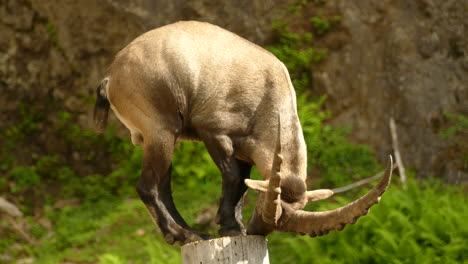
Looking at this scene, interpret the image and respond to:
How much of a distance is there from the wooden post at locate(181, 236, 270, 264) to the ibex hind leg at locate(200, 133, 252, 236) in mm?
196

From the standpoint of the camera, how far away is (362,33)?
42.9 feet

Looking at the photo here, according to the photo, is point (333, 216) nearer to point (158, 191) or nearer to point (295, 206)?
point (295, 206)

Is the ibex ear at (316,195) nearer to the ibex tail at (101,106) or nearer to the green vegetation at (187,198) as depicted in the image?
the ibex tail at (101,106)

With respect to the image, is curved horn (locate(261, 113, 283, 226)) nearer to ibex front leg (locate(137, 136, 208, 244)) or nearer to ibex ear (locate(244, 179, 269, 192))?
ibex ear (locate(244, 179, 269, 192))

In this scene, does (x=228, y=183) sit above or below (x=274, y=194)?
below

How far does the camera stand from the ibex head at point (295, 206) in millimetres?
4621

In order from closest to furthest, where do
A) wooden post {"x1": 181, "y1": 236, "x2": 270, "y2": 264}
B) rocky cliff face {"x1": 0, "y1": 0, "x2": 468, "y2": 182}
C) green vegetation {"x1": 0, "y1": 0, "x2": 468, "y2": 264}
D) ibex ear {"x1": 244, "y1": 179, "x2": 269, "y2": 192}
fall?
1. ibex ear {"x1": 244, "y1": 179, "x2": 269, "y2": 192}
2. wooden post {"x1": 181, "y1": 236, "x2": 270, "y2": 264}
3. green vegetation {"x1": 0, "y1": 0, "x2": 468, "y2": 264}
4. rocky cliff face {"x1": 0, "y1": 0, "x2": 468, "y2": 182}

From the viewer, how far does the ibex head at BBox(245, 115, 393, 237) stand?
4.62m

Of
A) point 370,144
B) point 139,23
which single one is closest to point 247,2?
point 139,23

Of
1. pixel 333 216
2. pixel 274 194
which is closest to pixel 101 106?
pixel 274 194

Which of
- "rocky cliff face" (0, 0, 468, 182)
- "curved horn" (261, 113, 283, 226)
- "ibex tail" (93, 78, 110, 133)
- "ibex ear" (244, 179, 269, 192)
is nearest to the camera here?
"curved horn" (261, 113, 283, 226)

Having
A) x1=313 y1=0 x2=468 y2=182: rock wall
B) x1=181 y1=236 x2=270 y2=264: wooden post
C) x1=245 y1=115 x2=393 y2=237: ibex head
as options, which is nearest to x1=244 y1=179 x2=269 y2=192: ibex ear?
x1=245 y1=115 x2=393 y2=237: ibex head

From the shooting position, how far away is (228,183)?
5.25m

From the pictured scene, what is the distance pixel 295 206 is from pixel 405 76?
8.22m
